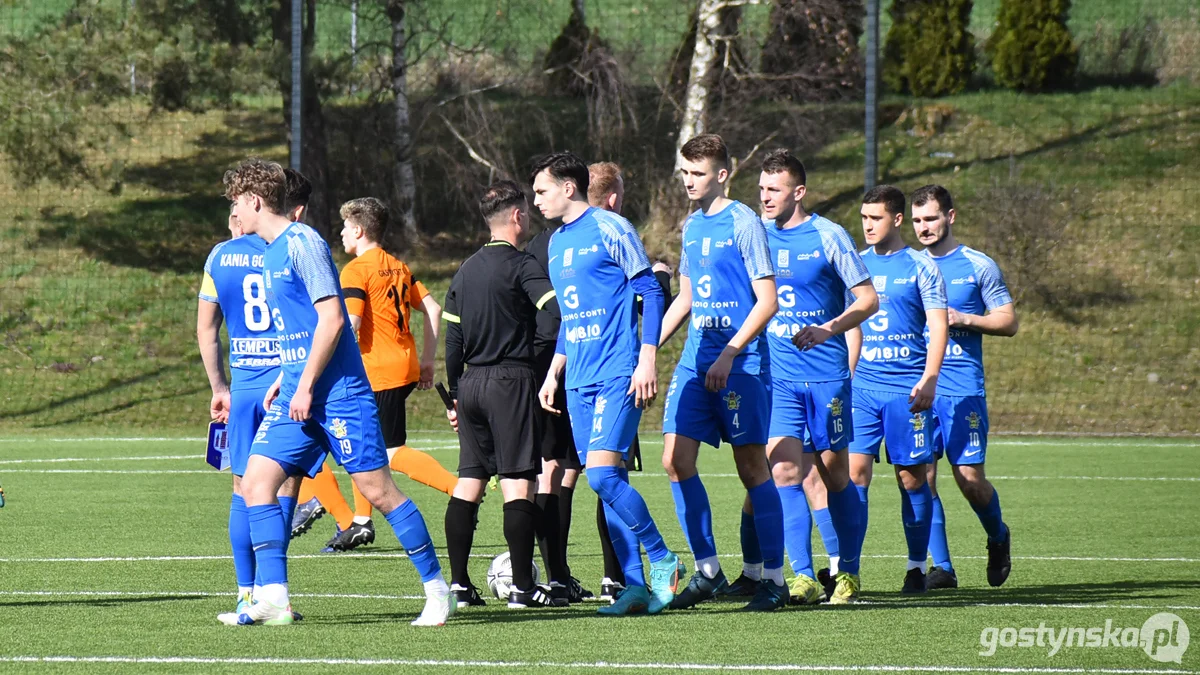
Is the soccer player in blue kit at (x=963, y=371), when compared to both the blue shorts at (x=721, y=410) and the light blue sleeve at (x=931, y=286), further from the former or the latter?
the blue shorts at (x=721, y=410)

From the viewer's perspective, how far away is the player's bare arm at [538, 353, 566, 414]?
6207mm

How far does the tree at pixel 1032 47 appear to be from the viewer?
91.4 ft

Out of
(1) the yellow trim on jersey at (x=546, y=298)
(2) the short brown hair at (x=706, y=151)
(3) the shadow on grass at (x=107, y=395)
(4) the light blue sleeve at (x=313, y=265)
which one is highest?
(2) the short brown hair at (x=706, y=151)

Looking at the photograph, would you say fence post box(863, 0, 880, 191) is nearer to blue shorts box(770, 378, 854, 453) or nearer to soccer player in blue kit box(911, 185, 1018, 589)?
soccer player in blue kit box(911, 185, 1018, 589)

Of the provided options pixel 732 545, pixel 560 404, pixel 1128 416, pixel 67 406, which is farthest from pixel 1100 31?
pixel 560 404

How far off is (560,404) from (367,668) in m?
2.09

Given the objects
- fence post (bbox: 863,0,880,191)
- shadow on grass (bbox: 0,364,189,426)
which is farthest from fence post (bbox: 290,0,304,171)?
fence post (bbox: 863,0,880,191)

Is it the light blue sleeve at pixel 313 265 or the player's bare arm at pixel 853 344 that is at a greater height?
the light blue sleeve at pixel 313 265

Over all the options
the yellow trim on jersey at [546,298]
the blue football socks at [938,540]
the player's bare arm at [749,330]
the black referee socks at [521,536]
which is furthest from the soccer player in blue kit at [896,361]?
the black referee socks at [521,536]

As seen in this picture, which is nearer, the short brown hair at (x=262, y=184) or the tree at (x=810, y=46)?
the short brown hair at (x=262, y=184)

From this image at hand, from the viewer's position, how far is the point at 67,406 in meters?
18.2

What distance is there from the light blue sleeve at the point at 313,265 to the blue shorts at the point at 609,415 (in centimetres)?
117

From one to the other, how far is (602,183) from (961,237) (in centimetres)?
1683

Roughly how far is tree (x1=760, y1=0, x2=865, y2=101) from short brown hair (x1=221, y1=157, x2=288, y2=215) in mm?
17674
